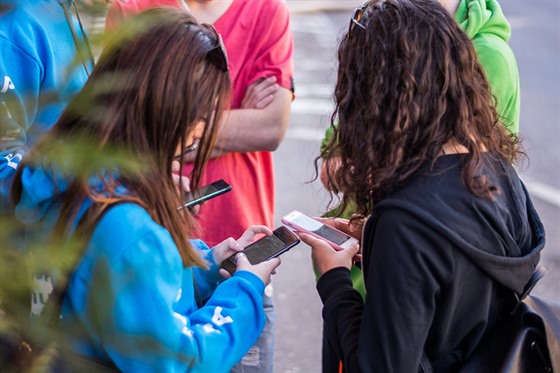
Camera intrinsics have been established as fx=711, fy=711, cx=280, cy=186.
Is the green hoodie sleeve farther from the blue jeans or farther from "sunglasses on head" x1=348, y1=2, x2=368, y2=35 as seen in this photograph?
the blue jeans

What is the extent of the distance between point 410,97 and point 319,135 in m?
4.96

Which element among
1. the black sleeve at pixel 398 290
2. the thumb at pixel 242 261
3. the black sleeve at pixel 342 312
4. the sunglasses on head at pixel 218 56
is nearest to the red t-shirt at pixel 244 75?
the thumb at pixel 242 261

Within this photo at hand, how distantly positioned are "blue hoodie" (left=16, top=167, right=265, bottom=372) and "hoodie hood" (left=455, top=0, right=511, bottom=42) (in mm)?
1058

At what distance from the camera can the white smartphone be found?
6.12ft

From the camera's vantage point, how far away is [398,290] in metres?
1.45

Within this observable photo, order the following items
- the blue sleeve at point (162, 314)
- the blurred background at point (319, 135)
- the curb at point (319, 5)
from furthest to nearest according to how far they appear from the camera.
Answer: the curb at point (319, 5)
the blurred background at point (319, 135)
the blue sleeve at point (162, 314)

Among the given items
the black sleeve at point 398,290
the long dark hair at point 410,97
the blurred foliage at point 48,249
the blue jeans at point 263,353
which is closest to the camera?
the blurred foliage at point 48,249

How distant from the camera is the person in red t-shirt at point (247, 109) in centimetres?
238

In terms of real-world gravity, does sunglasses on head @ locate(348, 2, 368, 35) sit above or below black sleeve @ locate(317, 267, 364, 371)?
above

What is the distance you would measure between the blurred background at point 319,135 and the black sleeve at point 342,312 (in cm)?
44

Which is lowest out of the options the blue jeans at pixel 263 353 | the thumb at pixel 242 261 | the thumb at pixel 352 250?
the blue jeans at pixel 263 353

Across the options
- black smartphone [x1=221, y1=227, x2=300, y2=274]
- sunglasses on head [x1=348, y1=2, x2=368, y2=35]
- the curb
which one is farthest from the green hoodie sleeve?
the curb

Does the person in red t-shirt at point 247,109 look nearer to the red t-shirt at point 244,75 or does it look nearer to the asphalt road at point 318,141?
the red t-shirt at point 244,75

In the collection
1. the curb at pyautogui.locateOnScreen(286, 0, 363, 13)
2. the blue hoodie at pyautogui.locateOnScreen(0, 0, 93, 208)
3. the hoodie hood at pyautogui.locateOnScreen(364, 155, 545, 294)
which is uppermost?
the blue hoodie at pyautogui.locateOnScreen(0, 0, 93, 208)
